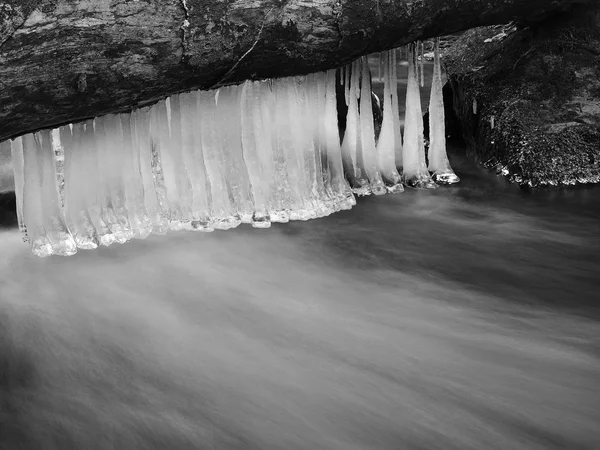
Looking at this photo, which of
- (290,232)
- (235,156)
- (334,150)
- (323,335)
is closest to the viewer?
(323,335)

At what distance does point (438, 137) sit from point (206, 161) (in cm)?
180

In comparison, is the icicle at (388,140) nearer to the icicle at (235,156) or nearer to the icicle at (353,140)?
the icicle at (353,140)

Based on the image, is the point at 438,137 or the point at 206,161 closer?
the point at 206,161

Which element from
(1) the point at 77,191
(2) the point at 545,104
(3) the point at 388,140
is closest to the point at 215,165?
(1) the point at 77,191

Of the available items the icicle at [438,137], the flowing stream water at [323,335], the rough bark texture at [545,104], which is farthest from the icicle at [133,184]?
the rough bark texture at [545,104]

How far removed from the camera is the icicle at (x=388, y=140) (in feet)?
16.6

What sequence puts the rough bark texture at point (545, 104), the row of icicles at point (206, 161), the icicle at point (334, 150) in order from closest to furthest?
the row of icicles at point (206, 161), the icicle at point (334, 150), the rough bark texture at point (545, 104)

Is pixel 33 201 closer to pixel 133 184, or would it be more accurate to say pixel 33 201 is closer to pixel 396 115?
pixel 133 184

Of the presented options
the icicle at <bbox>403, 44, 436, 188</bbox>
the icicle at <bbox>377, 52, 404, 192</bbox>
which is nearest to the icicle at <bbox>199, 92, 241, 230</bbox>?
the icicle at <bbox>377, 52, 404, 192</bbox>

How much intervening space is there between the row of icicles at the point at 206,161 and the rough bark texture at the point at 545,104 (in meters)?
0.68

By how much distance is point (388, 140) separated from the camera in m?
5.23

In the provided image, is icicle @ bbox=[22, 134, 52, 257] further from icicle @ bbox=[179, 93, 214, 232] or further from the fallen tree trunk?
icicle @ bbox=[179, 93, 214, 232]

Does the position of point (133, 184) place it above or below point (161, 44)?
below

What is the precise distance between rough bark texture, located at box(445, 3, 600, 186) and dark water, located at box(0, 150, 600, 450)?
0.30 m
